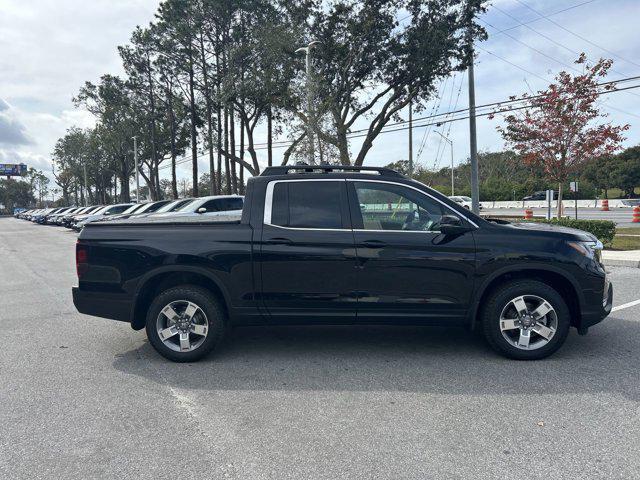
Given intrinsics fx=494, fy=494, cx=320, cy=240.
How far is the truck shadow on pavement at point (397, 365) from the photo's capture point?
4.29 metres

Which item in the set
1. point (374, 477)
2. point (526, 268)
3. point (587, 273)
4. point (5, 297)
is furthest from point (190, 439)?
point (5, 297)

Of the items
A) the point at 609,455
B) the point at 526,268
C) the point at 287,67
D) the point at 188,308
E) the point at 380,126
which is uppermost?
the point at 287,67

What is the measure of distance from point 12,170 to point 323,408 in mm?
115433

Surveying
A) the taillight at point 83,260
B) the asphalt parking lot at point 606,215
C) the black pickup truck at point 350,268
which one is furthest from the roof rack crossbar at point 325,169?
the asphalt parking lot at point 606,215

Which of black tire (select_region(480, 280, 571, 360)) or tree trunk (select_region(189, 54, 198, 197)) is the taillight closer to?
black tire (select_region(480, 280, 571, 360))

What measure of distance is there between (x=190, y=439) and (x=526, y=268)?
11.1 feet

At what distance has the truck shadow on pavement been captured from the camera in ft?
14.1

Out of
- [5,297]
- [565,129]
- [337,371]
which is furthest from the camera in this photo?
[565,129]

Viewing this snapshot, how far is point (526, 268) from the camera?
4766 mm

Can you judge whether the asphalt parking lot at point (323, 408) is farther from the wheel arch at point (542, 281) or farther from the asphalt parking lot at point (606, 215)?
the asphalt parking lot at point (606, 215)

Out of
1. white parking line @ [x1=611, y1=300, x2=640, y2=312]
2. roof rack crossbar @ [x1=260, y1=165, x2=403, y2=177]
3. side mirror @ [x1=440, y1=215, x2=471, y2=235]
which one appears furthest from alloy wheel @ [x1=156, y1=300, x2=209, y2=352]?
white parking line @ [x1=611, y1=300, x2=640, y2=312]

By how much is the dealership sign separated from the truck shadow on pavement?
111749 millimetres

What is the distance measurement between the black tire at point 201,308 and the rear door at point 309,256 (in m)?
0.52

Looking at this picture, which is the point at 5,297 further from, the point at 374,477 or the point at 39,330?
the point at 374,477
